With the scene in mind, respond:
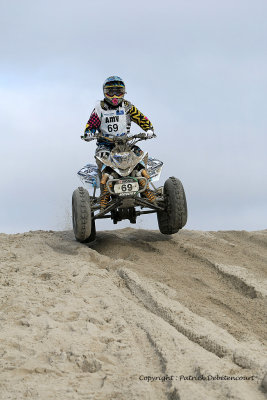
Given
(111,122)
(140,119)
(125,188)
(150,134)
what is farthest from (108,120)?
(125,188)

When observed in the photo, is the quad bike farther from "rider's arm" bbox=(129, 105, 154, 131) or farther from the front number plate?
"rider's arm" bbox=(129, 105, 154, 131)

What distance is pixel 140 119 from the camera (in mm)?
10289

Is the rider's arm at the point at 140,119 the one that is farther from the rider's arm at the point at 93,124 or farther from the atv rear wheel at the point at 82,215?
the atv rear wheel at the point at 82,215

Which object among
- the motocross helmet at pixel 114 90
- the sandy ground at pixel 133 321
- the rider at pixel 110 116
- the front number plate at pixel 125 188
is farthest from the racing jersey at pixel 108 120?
the sandy ground at pixel 133 321

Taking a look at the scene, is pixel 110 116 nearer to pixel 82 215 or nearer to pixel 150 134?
pixel 150 134

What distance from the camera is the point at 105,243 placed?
9656mm

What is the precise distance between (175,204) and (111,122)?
204cm

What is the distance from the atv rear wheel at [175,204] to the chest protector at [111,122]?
1.38 m

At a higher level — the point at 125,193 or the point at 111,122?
the point at 111,122

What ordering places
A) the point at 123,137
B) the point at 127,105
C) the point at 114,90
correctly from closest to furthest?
the point at 123,137
the point at 114,90
the point at 127,105

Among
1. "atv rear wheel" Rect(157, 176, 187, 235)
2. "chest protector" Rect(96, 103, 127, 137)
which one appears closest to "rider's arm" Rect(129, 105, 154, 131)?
"chest protector" Rect(96, 103, 127, 137)

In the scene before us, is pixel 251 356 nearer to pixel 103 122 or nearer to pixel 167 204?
pixel 167 204

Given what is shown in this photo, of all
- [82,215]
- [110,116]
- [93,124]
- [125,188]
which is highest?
[110,116]

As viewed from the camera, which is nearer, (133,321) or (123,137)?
(133,321)
